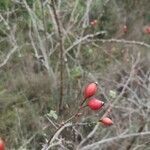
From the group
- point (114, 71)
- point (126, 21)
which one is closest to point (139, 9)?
point (126, 21)

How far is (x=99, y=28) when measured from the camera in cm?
539

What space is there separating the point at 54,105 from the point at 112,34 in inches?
96.7

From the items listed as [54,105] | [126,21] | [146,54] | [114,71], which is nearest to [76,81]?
[54,105]

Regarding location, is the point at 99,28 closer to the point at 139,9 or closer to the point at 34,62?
the point at 139,9

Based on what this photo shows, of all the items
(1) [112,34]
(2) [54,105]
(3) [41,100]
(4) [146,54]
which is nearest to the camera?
(2) [54,105]

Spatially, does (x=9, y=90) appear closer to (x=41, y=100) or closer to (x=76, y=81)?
(x=41, y=100)

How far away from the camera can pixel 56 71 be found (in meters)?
3.37

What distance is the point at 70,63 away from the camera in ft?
13.2

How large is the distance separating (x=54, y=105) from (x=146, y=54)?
2187 millimetres

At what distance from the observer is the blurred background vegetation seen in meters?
2.96

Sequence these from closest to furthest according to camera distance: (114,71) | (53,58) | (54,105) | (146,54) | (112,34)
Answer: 1. (54,105)
2. (53,58)
3. (114,71)
4. (146,54)
5. (112,34)

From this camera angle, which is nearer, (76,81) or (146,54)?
(76,81)

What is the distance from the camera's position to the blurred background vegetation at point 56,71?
2.96 m

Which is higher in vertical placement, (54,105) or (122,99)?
(54,105)
